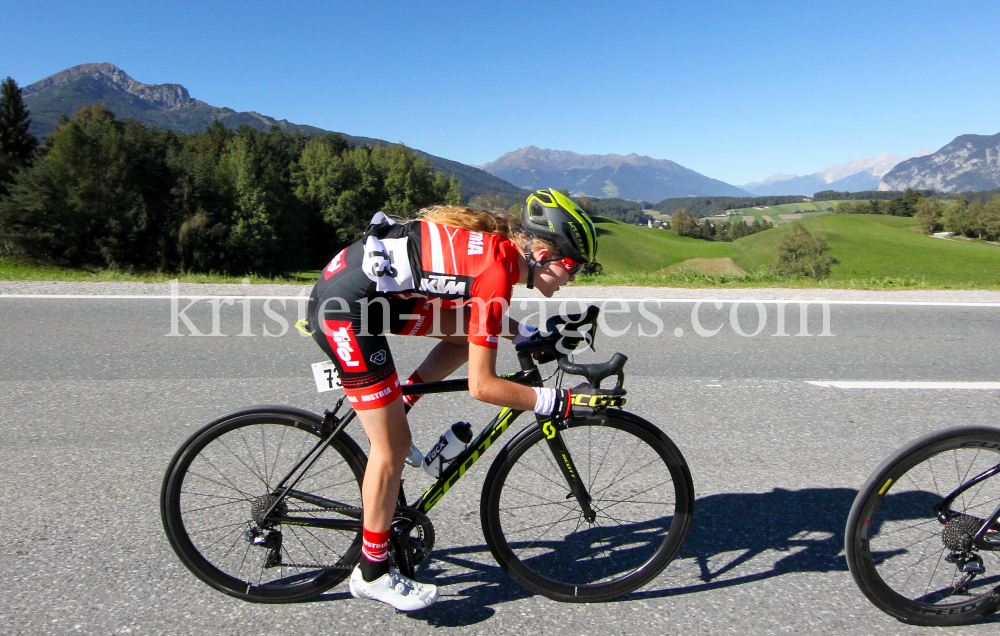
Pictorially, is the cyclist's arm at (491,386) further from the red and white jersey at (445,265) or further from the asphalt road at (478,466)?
the asphalt road at (478,466)

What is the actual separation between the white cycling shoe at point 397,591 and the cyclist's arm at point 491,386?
2.70 ft

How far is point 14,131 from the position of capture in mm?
66312

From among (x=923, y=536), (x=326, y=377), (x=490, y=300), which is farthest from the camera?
(x=923, y=536)

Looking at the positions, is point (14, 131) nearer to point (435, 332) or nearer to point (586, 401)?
point (435, 332)

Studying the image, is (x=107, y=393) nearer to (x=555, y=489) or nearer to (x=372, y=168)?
(x=555, y=489)

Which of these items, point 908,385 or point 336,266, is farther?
point 908,385

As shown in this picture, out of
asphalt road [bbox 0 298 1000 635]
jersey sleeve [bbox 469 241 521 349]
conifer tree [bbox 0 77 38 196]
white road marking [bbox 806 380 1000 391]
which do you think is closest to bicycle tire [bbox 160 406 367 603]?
asphalt road [bbox 0 298 1000 635]

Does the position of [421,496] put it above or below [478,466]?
above

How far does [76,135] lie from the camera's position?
53.7 m

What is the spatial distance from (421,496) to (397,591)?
0.37 meters

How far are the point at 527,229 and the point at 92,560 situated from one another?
2389 millimetres

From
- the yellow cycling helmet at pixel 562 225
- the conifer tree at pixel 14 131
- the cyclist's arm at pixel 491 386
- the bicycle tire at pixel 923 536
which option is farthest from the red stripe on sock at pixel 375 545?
the conifer tree at pixel 14 131

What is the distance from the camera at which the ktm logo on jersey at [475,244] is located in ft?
7.14

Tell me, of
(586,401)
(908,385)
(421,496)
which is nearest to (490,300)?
(586,401)
